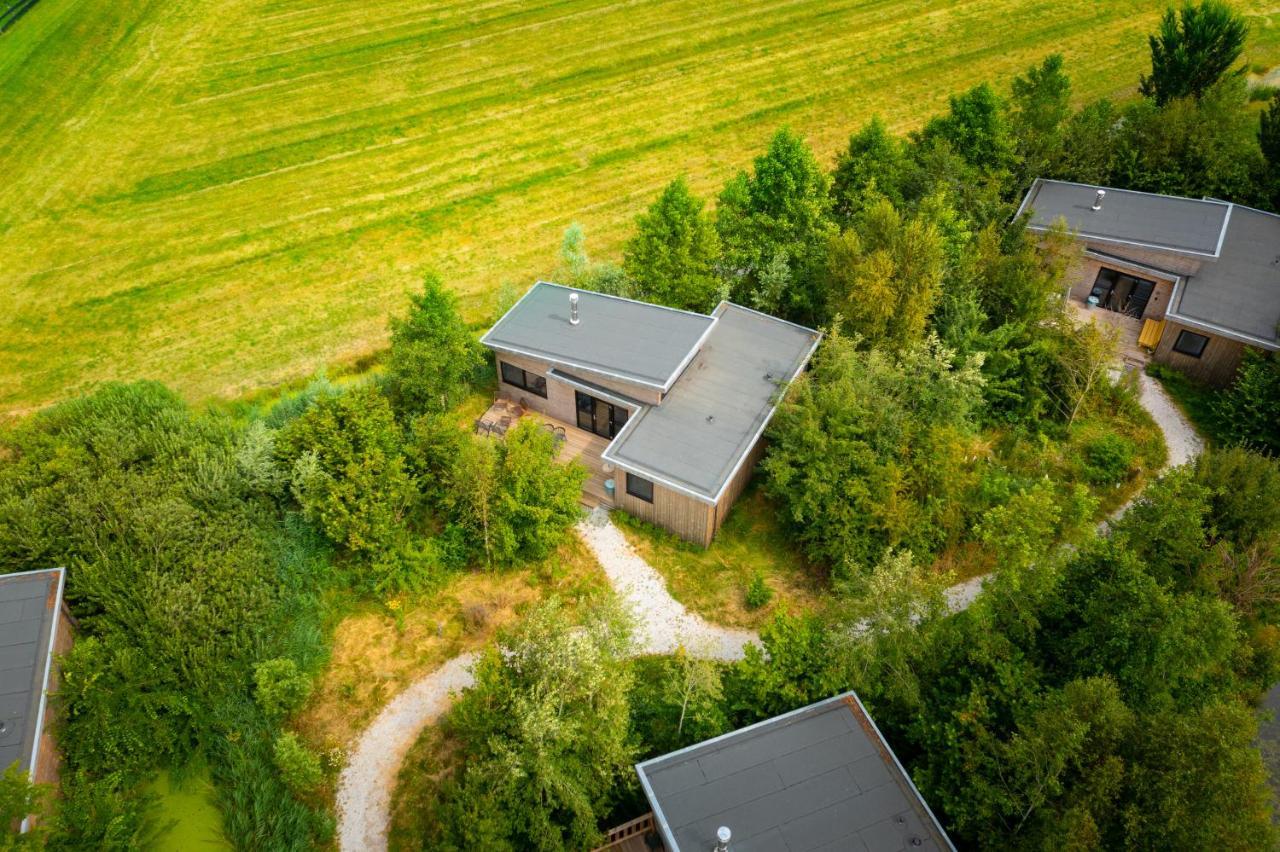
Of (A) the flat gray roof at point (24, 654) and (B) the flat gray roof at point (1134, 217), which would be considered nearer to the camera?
(A) the flat gray roof at point (24, 654)

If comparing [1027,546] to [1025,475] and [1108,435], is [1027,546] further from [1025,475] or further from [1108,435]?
[1108,435]

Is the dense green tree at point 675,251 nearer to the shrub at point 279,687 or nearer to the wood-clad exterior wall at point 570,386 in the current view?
the wood-clad exterior wall at point 570,386

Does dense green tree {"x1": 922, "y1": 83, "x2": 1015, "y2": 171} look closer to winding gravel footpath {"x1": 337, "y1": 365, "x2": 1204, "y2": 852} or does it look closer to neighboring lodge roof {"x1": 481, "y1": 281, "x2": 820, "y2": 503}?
neighboring lodge roof {"x1": 481, "y1": 281, "x2": 820, "y2": 503}

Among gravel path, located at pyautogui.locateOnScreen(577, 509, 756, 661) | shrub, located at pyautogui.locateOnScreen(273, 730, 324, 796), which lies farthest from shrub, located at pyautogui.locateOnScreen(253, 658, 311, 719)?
gravel path, located at pyautogui.locateOnScreen(577, 509, 756, 661)

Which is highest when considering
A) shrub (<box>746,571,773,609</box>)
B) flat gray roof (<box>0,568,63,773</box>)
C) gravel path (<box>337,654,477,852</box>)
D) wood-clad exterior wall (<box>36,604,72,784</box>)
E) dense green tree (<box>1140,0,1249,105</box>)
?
dense green tree (<box>1140,0,1249,105</box>)

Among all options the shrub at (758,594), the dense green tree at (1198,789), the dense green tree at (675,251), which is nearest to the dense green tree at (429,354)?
the dense green tree at (675,251)

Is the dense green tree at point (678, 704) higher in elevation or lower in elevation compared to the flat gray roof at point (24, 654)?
lower

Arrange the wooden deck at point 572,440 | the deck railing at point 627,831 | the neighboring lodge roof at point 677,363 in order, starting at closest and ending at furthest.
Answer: the deck railing at point 627,831 → the neighboring lodge roof at point 677,363 → the wooden deck at point 572,440

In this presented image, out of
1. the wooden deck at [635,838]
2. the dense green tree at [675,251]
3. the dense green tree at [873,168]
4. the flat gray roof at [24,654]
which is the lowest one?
the wooden deck at [635,838]

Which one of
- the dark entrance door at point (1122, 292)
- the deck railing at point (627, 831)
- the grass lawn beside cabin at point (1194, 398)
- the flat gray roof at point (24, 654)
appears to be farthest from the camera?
the dark entrance door at point (1122, 292)
